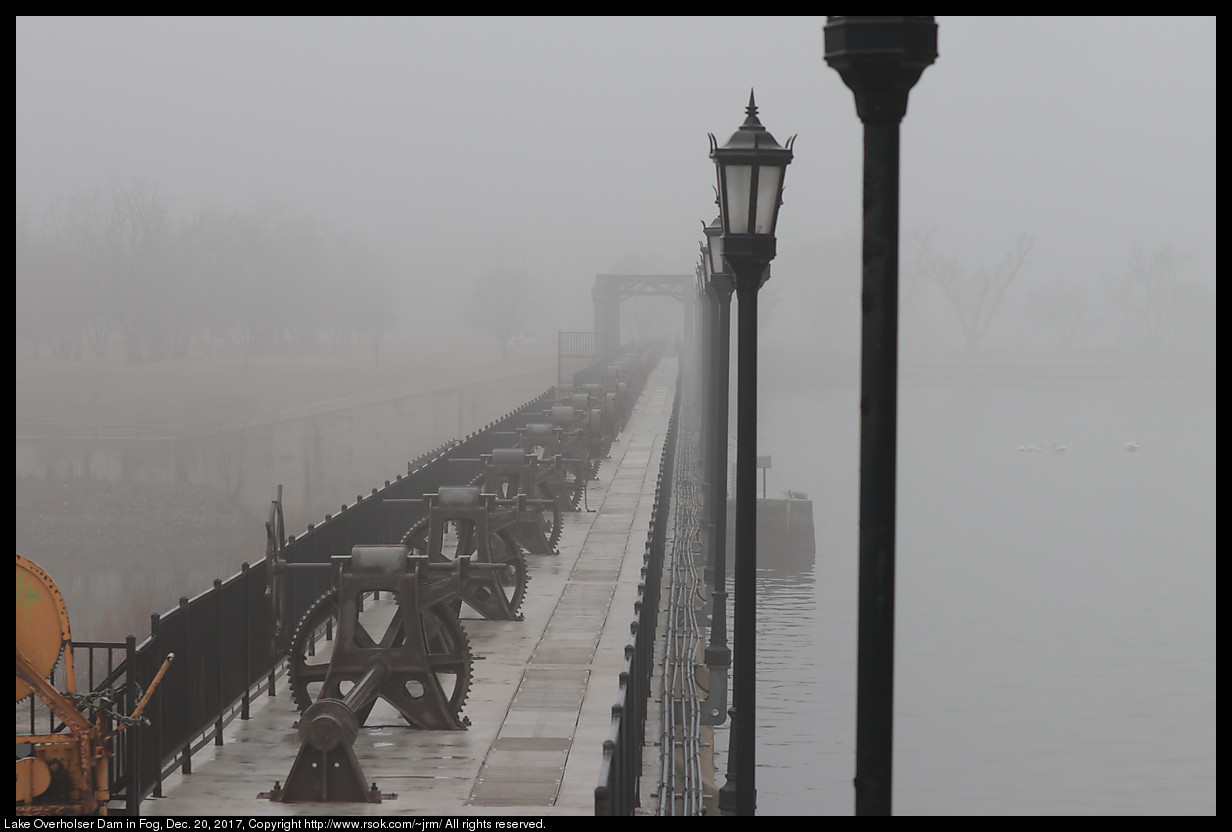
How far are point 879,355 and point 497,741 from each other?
284 inches

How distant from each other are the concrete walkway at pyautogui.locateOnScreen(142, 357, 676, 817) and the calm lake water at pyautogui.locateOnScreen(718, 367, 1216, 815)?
8574 mm

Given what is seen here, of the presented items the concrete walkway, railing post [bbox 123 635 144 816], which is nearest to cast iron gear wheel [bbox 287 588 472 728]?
the concrete walkway

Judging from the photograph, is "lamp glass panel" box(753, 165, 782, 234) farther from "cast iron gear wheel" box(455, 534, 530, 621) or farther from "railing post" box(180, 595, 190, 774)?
"cast iron gear wheel" box(455, 534, 530, 621)

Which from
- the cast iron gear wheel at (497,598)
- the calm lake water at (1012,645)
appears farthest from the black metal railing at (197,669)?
the calm lake water at (1012,645)

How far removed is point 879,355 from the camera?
4.05 meters

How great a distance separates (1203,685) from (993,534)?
20793 mm

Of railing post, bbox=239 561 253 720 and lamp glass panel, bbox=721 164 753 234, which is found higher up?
lamp glass panel, bbox=721 164 753 234

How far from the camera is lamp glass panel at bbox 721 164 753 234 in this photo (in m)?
7.82

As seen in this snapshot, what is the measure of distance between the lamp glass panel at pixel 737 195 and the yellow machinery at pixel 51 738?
466 cm

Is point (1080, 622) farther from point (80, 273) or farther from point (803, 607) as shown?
point (80, 273)

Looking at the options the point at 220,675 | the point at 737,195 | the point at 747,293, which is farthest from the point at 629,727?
the point at 220,675

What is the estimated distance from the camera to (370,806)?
29.3 feet

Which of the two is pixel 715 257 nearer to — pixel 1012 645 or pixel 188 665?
pixel 188 665

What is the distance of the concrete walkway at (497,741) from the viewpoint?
904 cm
